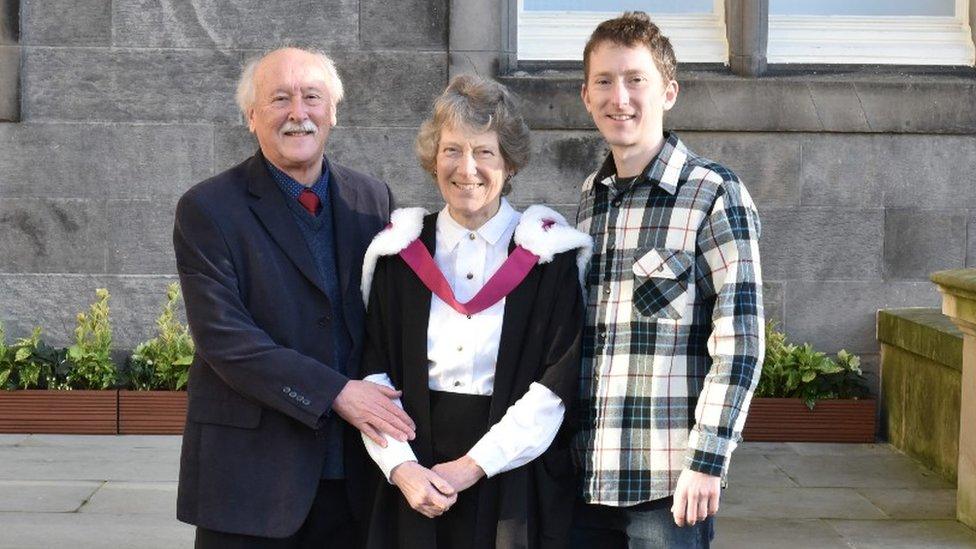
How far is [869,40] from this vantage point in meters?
8.36

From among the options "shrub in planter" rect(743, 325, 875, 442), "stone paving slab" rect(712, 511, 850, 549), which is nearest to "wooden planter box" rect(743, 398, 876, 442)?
"shrub in planter" rect(743, 325, 875, 442)

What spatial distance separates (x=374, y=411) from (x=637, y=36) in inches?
44.5

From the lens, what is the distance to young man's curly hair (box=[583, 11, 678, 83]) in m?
3.43

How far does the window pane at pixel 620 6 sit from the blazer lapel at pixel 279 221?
4795mm

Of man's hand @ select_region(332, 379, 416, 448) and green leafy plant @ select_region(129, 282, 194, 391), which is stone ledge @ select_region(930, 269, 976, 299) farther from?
green leafy plant @ select_region(129, 282, 194, 391)

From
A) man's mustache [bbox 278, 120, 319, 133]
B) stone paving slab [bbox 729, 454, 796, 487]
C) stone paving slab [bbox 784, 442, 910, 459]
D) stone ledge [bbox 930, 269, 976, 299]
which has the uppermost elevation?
man's mustache [bbox 278, 120, 319, 133]

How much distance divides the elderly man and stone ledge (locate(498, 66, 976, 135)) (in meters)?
4.28

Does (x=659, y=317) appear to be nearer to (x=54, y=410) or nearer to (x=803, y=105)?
(x=803, y=105)

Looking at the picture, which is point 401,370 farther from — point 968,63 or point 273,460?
point 968,63

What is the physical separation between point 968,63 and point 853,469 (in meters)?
2.68

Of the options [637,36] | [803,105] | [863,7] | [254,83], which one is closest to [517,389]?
[637,36]

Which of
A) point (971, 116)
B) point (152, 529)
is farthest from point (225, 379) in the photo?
point (971, 116)

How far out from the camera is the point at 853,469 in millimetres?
7191

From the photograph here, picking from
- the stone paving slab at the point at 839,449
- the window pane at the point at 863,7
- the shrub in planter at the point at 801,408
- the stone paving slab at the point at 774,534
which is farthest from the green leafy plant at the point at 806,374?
the window pane at the point at 863,7
